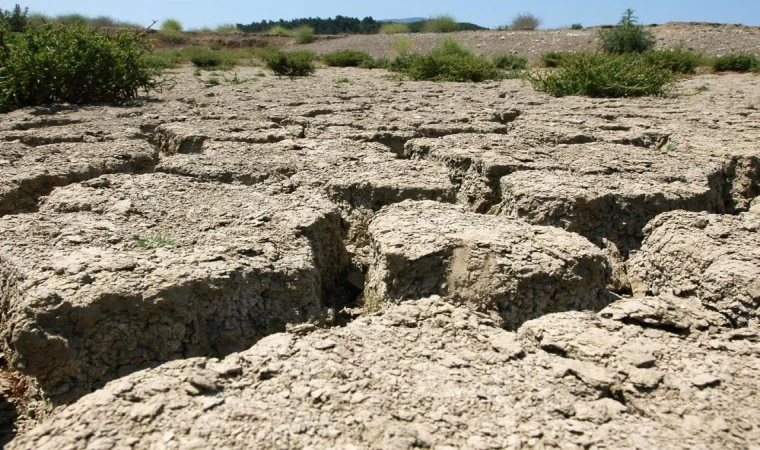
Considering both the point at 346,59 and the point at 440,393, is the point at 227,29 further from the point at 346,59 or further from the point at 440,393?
the point at 440,393

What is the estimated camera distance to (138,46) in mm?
5387

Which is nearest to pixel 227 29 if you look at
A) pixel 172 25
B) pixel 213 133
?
pixel 172 25

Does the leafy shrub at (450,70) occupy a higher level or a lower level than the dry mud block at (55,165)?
higher

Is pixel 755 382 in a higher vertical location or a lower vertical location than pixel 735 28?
lower

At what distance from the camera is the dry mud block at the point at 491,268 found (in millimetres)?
1578

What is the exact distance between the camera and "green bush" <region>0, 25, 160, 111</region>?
14.1ft

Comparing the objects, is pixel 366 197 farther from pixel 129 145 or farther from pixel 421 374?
pixel 129 145

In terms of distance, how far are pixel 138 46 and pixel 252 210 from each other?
4042mm

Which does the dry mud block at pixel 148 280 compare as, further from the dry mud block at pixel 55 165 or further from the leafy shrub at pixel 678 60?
the leafy shrub at pixel 678 60

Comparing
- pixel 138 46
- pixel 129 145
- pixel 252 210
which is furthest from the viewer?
pixel 138 46

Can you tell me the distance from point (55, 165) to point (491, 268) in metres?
1.85

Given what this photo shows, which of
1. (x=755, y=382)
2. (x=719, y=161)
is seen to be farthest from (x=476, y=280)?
(x=719, y=161)

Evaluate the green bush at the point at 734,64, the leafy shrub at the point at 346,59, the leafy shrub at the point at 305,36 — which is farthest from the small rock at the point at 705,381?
the leafy shrub at the point at 305,36

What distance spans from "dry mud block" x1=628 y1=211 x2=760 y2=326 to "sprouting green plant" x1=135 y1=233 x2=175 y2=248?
53.0 inches
